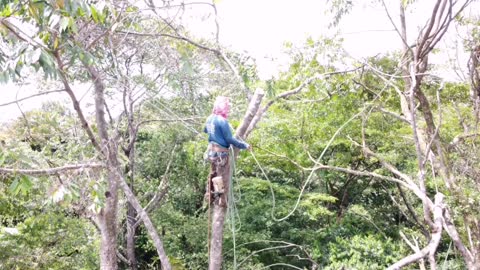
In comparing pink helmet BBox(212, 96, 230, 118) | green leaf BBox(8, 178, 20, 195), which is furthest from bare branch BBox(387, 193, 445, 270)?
green leaf BBox(8, 178, 20, 195)

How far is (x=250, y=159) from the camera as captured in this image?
7.07 meters

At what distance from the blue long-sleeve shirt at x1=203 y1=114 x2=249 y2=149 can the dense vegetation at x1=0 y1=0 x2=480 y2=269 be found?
27.5 inches

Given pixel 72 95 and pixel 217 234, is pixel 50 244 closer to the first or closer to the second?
pixel 72 95

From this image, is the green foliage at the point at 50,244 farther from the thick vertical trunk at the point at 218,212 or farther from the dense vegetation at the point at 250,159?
the thick vertical trunk at the point at 218,212

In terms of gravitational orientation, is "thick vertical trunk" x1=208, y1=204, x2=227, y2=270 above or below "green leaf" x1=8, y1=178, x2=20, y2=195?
below

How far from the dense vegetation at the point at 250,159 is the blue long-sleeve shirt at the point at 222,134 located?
70cm

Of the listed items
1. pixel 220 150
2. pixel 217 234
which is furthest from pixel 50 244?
pixel 220 150

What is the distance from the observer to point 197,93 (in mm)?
7086

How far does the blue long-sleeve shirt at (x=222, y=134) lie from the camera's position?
3.53 m

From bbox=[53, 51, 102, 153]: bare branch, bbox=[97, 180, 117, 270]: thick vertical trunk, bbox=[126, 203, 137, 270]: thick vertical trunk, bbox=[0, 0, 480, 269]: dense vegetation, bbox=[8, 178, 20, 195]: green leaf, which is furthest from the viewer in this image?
bbox=[126, 203, 137, 270]: thick vertical trunk

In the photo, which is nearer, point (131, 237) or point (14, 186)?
point (14, 186)

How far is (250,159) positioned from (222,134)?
11.6ft

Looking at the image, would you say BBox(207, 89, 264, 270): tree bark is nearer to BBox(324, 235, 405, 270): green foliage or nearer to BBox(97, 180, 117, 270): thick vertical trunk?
BBox(324, 235, 405, 270): green foliage

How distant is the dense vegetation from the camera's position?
5016 mm
